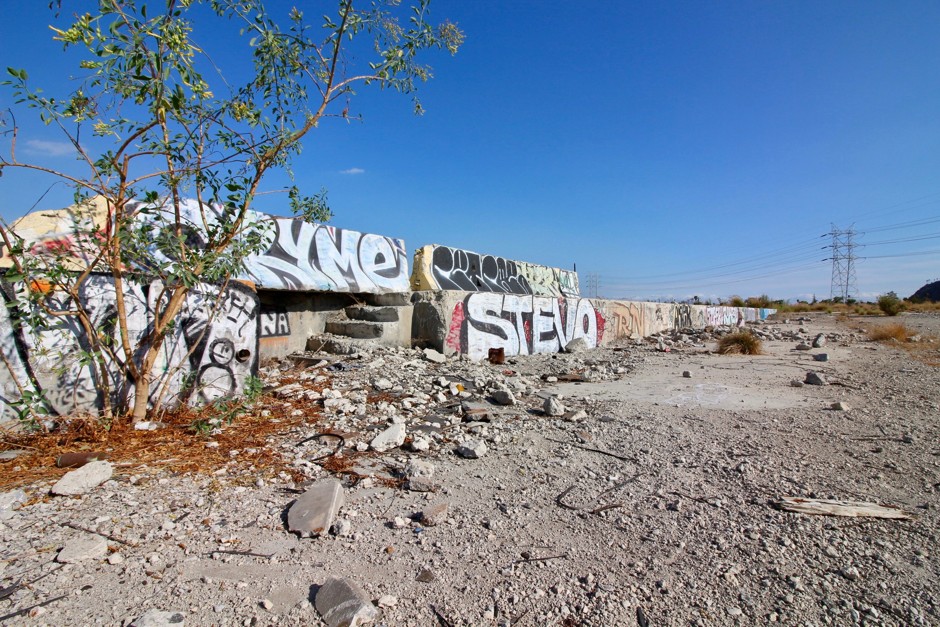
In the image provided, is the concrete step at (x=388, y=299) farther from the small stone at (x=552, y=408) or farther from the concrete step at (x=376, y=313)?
the small stone at (x=552, y=408)

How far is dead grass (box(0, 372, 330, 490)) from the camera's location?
2.87 m

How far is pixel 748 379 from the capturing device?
22.5 ft

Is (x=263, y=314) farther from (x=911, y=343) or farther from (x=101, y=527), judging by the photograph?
(x=911, y=343)

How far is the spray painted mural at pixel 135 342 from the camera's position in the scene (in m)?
3.45

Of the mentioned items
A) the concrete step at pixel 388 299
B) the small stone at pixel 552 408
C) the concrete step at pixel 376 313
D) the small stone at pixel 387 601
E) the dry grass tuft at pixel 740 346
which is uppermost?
the concrete step at pixel 388 299

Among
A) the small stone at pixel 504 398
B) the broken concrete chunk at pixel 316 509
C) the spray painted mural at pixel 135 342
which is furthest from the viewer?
the small stone at pixel 504 398

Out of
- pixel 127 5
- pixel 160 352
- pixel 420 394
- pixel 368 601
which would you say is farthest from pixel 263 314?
pixel 368 601

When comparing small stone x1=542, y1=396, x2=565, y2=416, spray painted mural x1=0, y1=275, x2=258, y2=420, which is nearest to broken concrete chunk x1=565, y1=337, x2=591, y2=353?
small stone x1=542, y1=396, x2=565, y2=416

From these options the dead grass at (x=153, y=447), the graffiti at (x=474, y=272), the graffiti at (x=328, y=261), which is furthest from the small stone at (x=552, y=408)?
the graffiti at (x=474, y=272)

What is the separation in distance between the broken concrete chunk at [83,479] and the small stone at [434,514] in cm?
193

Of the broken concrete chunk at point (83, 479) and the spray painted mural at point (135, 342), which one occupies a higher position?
the spray painted mural at point (135, 342)

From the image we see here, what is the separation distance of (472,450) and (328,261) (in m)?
5.45

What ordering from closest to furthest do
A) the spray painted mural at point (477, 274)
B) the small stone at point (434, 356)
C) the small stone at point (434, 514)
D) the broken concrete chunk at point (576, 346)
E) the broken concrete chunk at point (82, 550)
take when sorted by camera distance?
the broken concrete chunk at point (82, 550)
the small stone at point (434, 514)
the small stone at point (434, 356)
the spray painted mural at point (477, 274)
the broken concrete chunk at point (576, 346)

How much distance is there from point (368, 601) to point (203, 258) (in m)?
2.77
